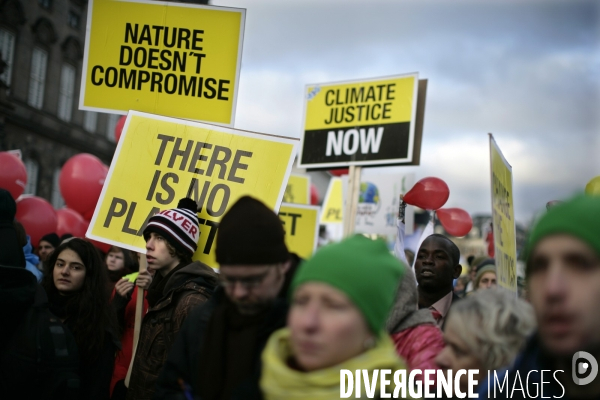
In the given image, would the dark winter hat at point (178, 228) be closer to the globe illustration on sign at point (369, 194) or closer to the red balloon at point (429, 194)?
the red balloon at point (429, 194)

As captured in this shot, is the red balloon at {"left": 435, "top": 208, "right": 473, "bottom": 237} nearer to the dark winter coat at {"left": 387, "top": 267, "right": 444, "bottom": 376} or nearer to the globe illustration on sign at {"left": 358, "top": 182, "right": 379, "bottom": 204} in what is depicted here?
the globe illustration on sign at {"left": 358, "top": 182, "right": 379, "bottom": 204}

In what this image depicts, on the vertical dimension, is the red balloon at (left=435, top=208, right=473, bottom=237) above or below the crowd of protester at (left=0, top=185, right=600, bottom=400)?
above

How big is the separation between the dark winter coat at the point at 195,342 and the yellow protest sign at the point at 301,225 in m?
5.95

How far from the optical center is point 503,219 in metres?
5.40

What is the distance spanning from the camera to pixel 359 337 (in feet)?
6.33

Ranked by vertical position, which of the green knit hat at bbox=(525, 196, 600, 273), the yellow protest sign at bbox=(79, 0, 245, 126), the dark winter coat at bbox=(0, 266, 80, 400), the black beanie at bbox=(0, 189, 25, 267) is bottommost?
the dark winter coat at bbox=(0, 266, 80, 400)

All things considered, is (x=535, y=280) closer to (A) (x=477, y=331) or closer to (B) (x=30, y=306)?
(A) (x=477, y=331)

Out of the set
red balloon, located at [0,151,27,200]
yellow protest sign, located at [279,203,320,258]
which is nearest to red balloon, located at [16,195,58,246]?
red balloon, located at [0,151,27,200]

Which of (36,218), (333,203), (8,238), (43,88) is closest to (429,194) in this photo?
(8,238)

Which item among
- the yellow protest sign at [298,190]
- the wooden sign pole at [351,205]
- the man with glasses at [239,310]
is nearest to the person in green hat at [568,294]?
the man with glasses at [239,310]

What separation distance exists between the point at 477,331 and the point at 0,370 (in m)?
2.45

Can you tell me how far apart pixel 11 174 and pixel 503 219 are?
695 cm

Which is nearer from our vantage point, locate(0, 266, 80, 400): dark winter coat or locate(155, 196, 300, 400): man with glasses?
locate(155, 196, 300, 400): man with glasses

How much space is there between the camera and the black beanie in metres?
3.60
